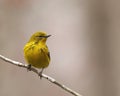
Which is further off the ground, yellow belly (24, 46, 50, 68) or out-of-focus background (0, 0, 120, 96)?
yellow belly (24, 46, 50, 68)

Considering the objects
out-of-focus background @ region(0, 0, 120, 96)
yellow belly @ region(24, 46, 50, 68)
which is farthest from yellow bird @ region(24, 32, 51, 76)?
out-of-focus background @ region(0, 0, 120, 96)

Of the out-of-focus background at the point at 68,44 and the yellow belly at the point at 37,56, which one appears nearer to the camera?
the yellow belly at the point at 37,56

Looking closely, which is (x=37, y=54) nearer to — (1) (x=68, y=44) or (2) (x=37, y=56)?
(2) (x=37, y=56)

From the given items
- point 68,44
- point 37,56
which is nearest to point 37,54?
point 37,56

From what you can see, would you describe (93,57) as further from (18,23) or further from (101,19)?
(18,23)

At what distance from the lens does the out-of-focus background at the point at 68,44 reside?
11055 mm

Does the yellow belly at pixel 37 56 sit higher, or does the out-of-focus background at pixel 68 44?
the yellow belly at pixel 37 56

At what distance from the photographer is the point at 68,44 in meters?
13.0

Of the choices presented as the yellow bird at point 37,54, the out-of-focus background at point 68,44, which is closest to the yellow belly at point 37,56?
the yellow bird at point 37,54

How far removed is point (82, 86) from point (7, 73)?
150 centimetres

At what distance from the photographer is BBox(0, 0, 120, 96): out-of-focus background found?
11.1m

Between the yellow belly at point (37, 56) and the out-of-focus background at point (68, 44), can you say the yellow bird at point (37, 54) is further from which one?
the out-of-focus background at point (68, 44)

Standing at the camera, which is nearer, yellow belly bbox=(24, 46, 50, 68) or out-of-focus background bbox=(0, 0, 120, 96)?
yellow belly bbox=(24, 46, 50, 68)

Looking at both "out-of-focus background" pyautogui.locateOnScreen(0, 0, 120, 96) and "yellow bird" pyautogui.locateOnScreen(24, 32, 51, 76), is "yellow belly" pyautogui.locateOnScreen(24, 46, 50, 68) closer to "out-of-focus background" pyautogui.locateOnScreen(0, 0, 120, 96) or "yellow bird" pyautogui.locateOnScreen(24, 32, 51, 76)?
"yellow bird" pyautogui.locateOnScreen(24, 32, 51, 76)
